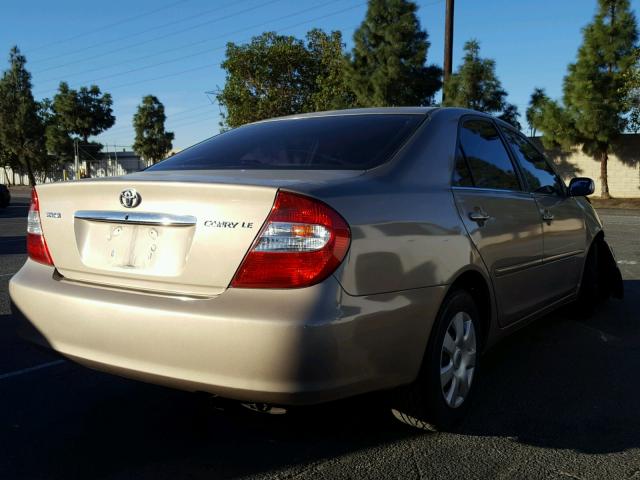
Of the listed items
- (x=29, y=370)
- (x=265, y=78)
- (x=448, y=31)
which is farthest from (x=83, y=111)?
(x=29, y=370)

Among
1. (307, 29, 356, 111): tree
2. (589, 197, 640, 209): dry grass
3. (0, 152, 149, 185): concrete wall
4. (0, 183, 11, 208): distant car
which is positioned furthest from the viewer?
(0, 152, 149, 185): concrete wall

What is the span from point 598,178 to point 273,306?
28.2 m

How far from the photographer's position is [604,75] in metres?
24.7

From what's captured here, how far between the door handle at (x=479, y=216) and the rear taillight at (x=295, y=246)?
3.24ft

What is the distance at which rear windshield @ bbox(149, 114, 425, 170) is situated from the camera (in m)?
3.01

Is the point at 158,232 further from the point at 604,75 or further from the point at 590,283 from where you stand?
the point at 604,75

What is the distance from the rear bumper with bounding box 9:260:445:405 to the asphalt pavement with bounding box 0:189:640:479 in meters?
0.41

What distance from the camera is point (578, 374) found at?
3.86 m

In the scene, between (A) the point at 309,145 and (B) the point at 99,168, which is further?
(B) the point at 99,168

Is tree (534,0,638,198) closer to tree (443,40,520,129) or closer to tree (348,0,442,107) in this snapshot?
tree (443,40,520,129)

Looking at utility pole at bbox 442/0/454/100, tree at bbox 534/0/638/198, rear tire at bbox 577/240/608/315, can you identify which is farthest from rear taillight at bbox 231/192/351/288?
tree at bbox 534/0/638/198

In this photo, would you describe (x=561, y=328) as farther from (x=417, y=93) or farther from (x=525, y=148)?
(x=417, y=93)

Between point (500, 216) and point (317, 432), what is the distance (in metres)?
1.49

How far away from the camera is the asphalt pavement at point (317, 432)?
2.60 metres
